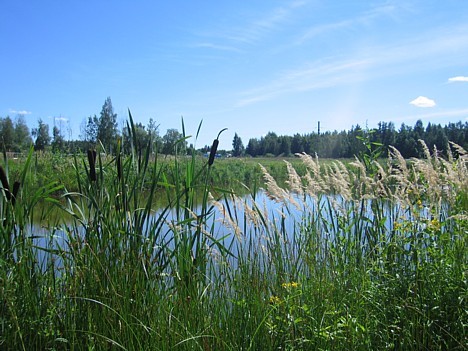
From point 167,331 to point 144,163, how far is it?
1115mm

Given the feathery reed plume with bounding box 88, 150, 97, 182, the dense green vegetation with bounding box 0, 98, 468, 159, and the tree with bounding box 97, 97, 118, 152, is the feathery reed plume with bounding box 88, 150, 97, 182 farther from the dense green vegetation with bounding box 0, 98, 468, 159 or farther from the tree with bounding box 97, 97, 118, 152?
the tree with bounding box 97, 97, 118, 152

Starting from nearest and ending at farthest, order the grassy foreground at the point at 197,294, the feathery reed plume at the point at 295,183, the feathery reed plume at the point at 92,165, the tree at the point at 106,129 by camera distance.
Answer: the grassy foreground at the point at 197,294, the feathery reed plume at the point at 92,165, the feathery reed plume at the point at 295,183, the tree at the point at 106,129

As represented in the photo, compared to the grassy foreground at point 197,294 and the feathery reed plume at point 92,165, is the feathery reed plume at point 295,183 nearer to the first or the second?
→ the grassy foreground at point 197,294

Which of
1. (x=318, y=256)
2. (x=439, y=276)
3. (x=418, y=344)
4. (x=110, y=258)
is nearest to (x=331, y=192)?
(x=318, y=256)

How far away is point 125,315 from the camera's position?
6.66ft

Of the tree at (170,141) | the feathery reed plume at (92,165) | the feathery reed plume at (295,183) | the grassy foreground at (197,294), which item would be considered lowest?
the grassy foreground at (197,294)

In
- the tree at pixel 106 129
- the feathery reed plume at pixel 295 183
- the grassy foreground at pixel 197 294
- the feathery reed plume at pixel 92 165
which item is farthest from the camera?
the tree at pixel 106 129

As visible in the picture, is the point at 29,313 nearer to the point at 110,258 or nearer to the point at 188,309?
the point at 110,258

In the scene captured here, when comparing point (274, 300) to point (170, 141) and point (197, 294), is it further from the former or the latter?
point (170, 141)

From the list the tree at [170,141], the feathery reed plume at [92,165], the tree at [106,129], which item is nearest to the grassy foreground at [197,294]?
the feathery reed plume at [92,165]

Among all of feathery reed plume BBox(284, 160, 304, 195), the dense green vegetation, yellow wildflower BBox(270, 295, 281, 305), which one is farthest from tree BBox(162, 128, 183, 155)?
yellow wildflower BBox(270, 295, 281, 305)

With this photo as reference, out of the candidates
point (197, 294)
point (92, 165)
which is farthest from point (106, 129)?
point (197, 294)

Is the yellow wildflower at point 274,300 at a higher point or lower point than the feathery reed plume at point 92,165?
lower

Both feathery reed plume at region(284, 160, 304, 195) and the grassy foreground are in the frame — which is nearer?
the grassy foreground
